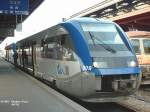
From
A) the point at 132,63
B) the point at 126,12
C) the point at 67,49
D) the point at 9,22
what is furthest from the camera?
the point at 9,22

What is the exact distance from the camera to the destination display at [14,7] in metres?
31.4

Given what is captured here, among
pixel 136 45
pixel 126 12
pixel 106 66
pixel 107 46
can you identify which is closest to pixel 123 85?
→ pixel 106 66

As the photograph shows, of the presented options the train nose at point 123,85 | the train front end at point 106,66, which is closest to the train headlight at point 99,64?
the train front end at point 106,66

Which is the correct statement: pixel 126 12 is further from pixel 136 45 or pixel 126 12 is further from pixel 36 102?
pixel 36 102

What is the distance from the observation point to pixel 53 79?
1580cm

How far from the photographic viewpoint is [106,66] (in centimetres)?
1220

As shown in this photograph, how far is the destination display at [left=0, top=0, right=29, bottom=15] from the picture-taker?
31391mm

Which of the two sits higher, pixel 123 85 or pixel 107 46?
pixel 107 46

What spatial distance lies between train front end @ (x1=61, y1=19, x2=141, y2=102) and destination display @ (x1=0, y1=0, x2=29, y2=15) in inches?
740

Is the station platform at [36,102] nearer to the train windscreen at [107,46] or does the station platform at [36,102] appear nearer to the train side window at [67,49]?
the train side window at [67,49]

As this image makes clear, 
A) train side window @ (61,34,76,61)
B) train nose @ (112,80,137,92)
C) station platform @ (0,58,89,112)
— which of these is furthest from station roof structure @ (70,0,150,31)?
train nose @ (112,80,137,92)

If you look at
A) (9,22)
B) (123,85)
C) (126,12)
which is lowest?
(123,85)

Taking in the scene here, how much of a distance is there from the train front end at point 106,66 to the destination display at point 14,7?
18789 mm

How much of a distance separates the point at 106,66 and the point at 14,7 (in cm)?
2054
